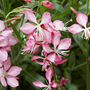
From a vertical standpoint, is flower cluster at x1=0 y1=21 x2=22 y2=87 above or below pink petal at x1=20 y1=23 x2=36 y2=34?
below

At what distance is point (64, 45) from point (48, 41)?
0.21ft

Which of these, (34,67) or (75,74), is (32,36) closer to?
(34,67)

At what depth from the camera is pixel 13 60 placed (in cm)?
59

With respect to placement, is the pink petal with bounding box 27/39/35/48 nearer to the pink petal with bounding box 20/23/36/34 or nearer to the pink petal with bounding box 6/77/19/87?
the pink petal with bounding box 20/23/36/34

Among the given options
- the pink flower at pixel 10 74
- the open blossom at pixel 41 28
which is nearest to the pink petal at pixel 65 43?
the open blossom at pixel 41 28

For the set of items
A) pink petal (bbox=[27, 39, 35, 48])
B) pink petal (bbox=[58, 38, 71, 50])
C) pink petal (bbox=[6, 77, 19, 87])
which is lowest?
pink petal (bbox=[6, 77, 19, 87])

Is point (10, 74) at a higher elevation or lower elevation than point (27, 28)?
lower

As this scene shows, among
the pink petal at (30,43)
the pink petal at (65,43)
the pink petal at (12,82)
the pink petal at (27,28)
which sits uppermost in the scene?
the pink petal at (27,28)

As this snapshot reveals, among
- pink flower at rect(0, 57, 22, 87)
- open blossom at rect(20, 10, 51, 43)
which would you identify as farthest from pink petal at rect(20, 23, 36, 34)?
pink flower at rect(0, 57, 22, 87)

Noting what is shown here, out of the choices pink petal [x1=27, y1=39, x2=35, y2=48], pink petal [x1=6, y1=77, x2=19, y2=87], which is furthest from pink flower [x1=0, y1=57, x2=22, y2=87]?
pink petal [x1=27, y1=39, x2=35, y2=48]

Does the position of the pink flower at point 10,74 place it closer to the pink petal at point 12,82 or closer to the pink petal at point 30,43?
the pink petal at point 12,82

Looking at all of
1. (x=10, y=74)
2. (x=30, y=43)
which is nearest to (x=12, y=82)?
(x=10, y=74)

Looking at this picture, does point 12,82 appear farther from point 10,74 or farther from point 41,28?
point 41,28

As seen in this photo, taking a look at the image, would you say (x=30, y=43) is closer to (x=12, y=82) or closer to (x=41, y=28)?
(x=41, y=28)
